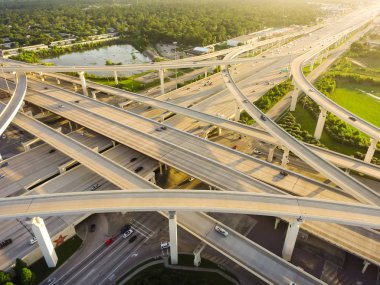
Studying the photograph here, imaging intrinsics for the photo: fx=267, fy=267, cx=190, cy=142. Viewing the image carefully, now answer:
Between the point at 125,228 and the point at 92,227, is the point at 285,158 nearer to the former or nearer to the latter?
the point at 125,228

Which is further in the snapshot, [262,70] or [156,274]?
[262,70]

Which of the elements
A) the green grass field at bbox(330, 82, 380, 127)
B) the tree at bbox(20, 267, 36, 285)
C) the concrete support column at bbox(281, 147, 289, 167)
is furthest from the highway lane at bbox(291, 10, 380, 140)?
the tree at bbox(20, 267, 36, 285)

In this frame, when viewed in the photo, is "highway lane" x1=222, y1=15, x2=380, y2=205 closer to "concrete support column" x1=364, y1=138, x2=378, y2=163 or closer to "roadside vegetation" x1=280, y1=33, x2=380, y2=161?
"roadside vegetation" x1=280, y1=33, x2=380, y2=161

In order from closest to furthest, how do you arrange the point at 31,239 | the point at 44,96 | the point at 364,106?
the point at 31,239
the point at 44,96
the point at 364,106

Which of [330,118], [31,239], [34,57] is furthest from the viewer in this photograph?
[34,57]

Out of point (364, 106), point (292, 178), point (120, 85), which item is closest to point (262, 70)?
point (364, 106)

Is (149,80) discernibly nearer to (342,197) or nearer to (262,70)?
(262,70)

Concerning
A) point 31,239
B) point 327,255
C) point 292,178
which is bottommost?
point 327,255
